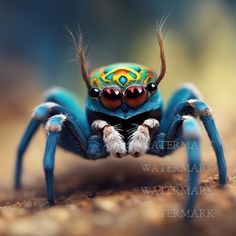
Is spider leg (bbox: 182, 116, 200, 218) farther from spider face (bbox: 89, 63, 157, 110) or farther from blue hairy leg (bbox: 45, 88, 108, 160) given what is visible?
blue hairy leg (bbox: 45, 88, 108, 160)

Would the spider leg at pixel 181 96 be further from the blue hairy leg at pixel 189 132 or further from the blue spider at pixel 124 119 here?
the blue spider at pixel 124 119

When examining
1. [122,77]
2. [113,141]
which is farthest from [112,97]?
[113,141]

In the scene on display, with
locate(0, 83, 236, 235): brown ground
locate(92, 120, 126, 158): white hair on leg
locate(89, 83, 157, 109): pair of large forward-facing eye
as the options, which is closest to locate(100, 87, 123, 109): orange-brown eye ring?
locate(89, 83, 157, 109): pair of large forward-facing eye

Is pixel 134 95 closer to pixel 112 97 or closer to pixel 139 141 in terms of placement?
pixel 112 97

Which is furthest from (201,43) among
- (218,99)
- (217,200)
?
(217,200)

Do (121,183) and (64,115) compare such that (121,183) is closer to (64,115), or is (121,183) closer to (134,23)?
(64,115)

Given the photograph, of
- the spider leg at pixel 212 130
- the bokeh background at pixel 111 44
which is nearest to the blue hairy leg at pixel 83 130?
the spider leg at pixel 212 130

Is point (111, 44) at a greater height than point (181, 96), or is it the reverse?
point (111, 44)
